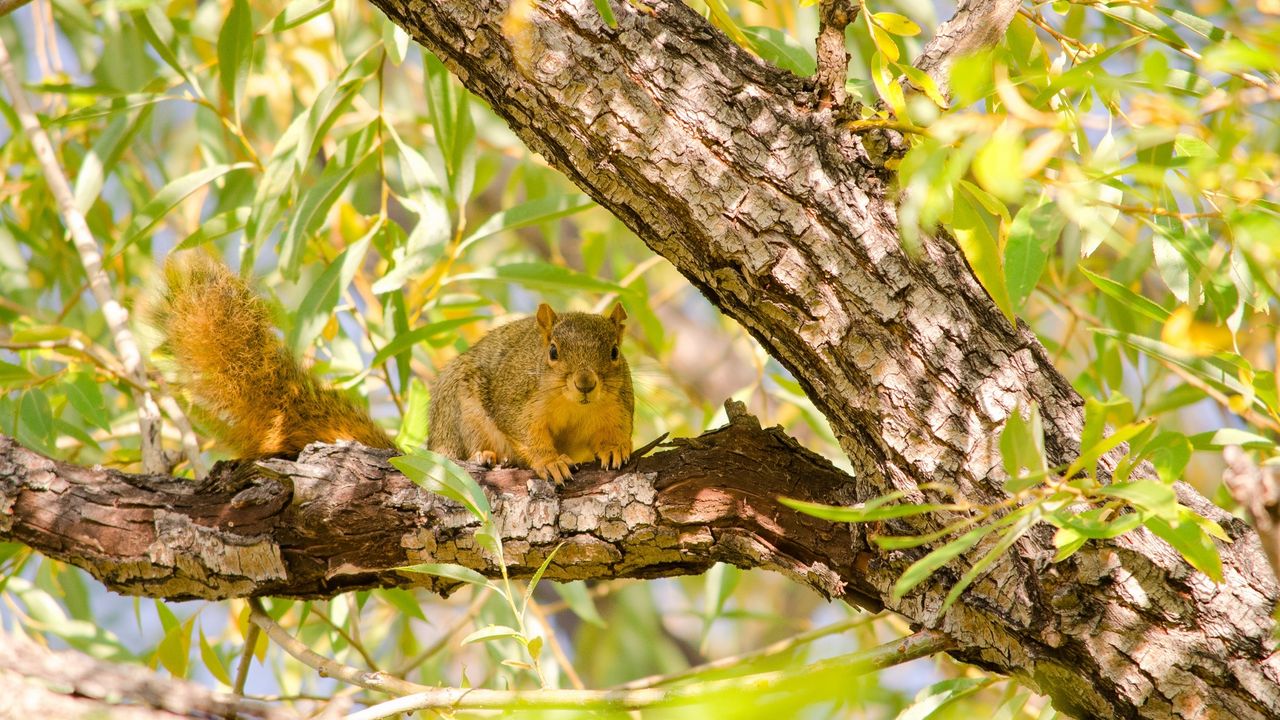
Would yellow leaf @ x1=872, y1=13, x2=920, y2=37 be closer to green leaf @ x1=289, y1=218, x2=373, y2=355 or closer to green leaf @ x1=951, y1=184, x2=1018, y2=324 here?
green leaf @ x1=951, y1=184, x2=1018, y2=324

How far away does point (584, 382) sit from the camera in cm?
286

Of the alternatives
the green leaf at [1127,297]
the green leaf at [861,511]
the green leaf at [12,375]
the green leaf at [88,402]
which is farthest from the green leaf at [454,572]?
the green leaf at [12,375]

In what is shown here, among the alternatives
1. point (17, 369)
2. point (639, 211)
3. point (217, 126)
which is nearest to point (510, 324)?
point (217, 126)

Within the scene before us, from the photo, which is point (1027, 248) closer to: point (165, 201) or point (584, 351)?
point (584, 351)

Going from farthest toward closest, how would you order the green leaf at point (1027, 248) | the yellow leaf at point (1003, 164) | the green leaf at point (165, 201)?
the green leaf at point (165, 201), the green leaf at point (1027, 248), the yellow leaf at point (1003, 164)

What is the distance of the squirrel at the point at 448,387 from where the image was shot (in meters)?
2.51

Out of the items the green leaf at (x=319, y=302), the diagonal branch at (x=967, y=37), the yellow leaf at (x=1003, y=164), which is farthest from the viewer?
the green leaf at (x=319, y=302)

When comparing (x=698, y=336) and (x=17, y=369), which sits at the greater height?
(x=698, y=336)

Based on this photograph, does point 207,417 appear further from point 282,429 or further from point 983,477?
point 983,477

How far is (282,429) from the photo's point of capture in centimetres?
255

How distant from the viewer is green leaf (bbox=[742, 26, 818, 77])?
229 centimetres

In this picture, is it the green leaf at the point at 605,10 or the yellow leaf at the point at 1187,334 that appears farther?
the green leaf at the point at 605,10

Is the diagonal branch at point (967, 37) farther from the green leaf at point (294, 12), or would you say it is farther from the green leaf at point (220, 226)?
the green leaf at point (220, 226)

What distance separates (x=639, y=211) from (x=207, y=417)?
1258 millimetres
